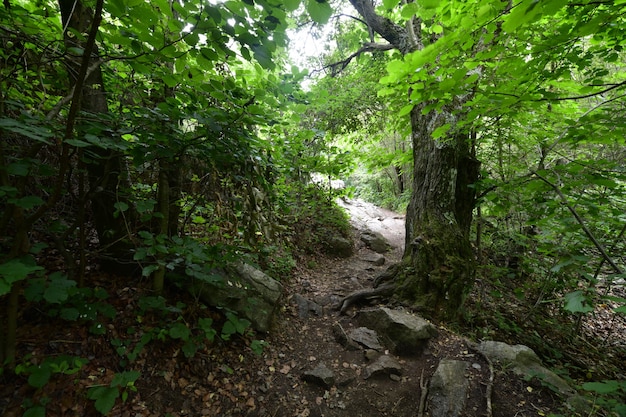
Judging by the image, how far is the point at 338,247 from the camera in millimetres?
7680

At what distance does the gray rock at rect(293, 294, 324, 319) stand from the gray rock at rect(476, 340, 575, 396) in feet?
7.79

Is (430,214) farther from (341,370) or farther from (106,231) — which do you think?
(106,231)

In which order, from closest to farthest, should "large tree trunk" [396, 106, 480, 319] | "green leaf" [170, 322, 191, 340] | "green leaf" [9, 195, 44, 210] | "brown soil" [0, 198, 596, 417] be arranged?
"green leaf" [9, 195, 44, 210]
"brown soil" [0, 198, 596, 417]
"green leaf" [170, 322, 191, 340]
"large tree trunk" [396, 106, 480, 319]

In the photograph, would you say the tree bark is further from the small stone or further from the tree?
the small stone

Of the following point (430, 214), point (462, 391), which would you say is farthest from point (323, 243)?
point (462, 391)

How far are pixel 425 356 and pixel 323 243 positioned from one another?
4.39 meters

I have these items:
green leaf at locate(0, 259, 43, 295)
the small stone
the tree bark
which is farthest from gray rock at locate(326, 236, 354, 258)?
green leaf at locate(0, 259, 43, 295)

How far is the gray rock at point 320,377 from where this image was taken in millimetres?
3137

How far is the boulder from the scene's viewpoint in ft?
10.8

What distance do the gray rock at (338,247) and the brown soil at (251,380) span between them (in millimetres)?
3545

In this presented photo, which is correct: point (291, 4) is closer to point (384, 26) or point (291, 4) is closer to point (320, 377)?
point (320, 377)

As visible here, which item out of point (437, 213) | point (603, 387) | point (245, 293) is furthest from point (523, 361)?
point (245, 293)

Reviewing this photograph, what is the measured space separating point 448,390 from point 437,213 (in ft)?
9.30

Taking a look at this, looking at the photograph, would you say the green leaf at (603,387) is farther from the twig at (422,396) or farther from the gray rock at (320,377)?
the gray rock at (320,377)
